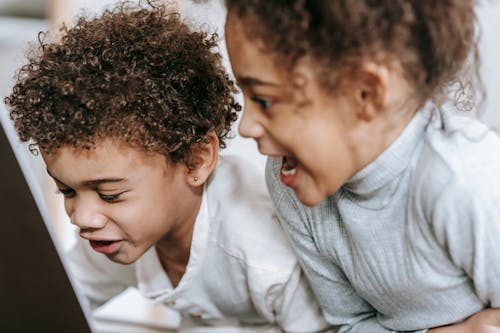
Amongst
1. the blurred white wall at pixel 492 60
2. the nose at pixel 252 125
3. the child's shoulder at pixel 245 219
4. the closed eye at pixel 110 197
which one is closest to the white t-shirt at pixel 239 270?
the child's shoulder at pixel 245 219

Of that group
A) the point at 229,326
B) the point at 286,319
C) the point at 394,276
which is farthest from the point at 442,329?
the point at 229,326

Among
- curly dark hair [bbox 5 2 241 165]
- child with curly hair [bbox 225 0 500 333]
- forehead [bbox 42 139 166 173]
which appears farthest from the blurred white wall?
forehead [bbox 42 139 166 173]

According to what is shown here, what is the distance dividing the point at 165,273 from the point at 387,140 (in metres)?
Answer: 0.45

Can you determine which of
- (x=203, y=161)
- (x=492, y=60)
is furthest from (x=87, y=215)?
(x=492, y=60)

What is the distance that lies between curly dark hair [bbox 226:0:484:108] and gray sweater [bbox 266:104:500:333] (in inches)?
3.5

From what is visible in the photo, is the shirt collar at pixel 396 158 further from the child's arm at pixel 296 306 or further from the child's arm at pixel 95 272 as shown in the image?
the child's arm at pixel 95 272

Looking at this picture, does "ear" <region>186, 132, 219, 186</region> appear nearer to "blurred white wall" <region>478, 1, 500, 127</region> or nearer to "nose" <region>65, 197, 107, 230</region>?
"nose" <region>65, 197, 107, 230</region>

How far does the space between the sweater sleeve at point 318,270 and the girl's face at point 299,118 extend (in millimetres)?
152

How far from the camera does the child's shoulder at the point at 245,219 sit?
925 mm

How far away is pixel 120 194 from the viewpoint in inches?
34.2

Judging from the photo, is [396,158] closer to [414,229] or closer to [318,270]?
[414,229]

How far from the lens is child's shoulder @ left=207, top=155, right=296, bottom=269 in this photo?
92cm

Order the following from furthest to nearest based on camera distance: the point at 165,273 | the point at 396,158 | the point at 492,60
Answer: the point at 492,60 → the point at 165,273 → the point at 396,158

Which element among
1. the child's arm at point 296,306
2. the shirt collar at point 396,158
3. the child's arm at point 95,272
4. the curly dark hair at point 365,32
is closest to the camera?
the curly dark hair at point 365,32
